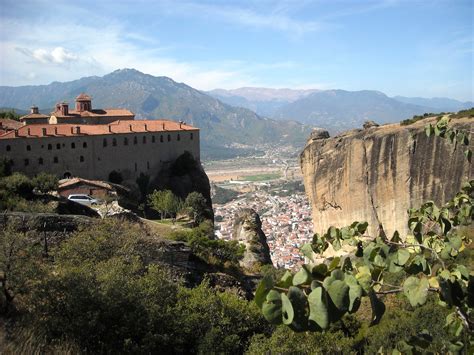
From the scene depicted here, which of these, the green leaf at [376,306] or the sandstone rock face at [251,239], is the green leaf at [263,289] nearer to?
the green leaf at [376,306]

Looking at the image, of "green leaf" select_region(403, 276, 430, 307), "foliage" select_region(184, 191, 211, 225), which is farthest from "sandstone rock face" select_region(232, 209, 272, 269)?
"green leaf" select_region(403, 276, 430, 307)

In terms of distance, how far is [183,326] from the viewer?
12.2 meters

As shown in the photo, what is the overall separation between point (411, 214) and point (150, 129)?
47087 mm

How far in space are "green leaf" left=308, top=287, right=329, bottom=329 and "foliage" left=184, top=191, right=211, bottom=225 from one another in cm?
3263

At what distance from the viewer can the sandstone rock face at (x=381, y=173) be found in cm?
2819

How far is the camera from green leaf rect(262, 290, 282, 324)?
2139mm

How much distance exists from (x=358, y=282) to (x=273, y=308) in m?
0.54

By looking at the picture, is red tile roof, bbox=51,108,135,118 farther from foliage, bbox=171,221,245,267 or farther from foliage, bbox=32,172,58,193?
foliage, bbox=171,221,245,267

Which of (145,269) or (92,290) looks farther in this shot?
(145,269)

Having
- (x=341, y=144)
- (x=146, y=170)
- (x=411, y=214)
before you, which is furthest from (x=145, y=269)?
(x=146, y=170)

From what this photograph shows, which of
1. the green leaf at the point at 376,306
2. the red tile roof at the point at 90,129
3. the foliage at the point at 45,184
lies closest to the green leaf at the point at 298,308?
the green leaf at the point at 376,306

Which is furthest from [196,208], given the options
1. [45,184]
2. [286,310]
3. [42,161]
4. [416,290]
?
[286,310]

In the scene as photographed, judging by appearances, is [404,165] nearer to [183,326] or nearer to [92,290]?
[183,326]

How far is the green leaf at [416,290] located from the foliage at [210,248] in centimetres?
1984
